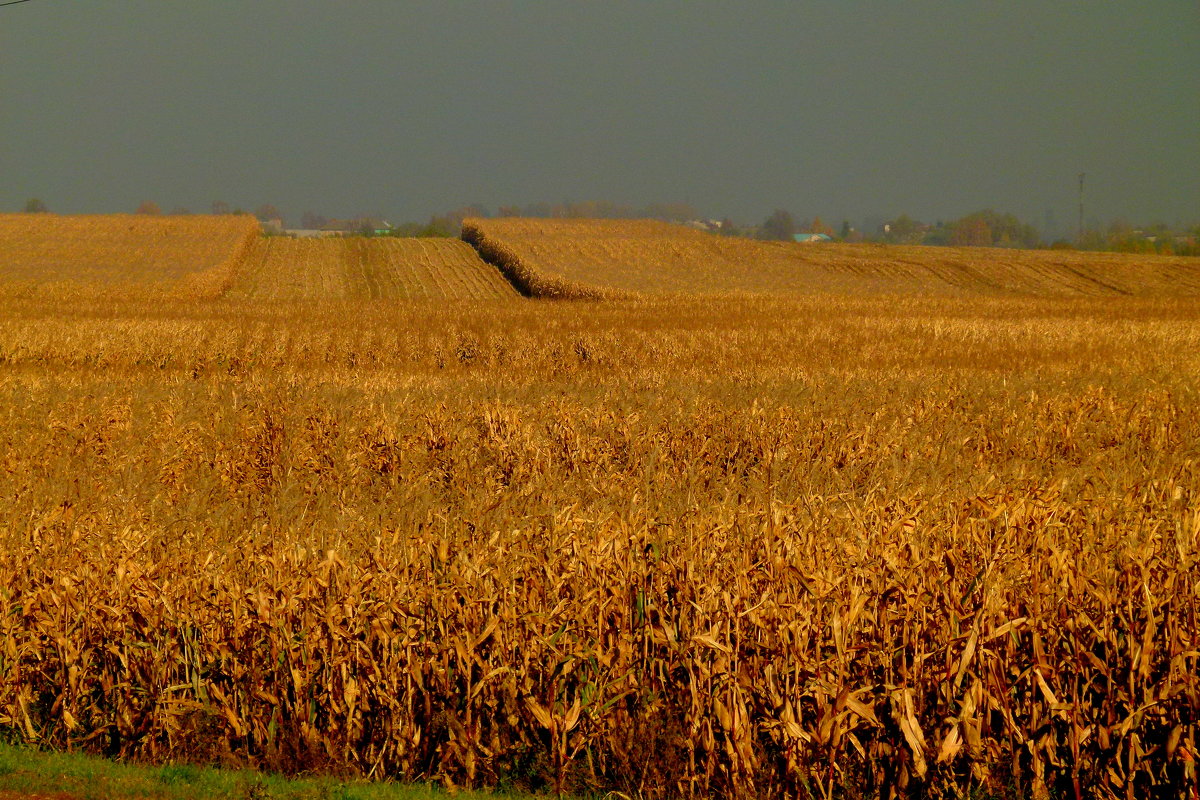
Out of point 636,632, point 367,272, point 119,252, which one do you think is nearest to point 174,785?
point 636,632

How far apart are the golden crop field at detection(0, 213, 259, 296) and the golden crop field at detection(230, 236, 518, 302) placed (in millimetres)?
1603

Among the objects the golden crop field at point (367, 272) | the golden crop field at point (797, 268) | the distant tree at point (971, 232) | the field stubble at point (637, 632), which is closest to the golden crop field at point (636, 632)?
the field stubble at point (637, 632)

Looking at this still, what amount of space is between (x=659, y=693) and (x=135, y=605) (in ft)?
11.2

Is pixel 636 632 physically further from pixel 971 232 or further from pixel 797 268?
pixel 971 232

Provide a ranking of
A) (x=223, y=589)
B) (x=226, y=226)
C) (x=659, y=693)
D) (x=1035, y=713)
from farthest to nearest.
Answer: (x=226, y=226)
(x=223, y=589)
(x=659, y=693)
(x=1035, y=713)

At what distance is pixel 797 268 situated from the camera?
179 feet

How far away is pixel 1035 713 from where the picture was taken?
5270mm

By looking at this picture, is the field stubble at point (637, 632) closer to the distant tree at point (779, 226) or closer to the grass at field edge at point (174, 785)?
the grass at field edge at point (174, 785)

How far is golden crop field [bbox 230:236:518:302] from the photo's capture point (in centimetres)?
4791

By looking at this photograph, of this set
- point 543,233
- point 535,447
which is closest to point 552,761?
point 535,447

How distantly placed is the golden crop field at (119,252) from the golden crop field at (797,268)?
1507 cm

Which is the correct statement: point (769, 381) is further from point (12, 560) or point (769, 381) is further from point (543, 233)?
point (543, 233)

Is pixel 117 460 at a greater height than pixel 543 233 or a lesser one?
lesser

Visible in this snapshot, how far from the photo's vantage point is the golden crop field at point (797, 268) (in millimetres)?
46656
